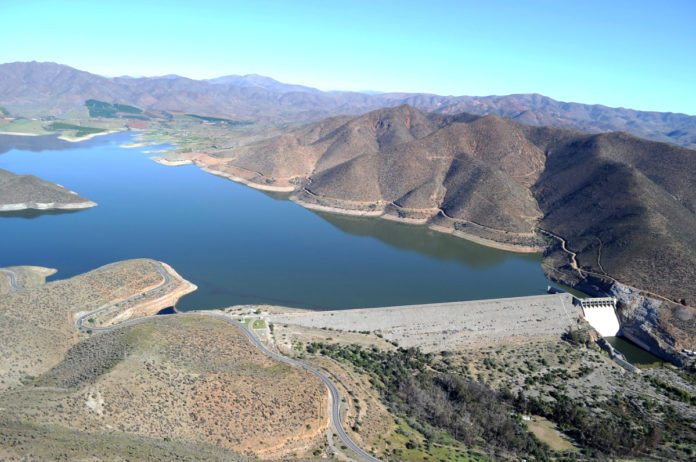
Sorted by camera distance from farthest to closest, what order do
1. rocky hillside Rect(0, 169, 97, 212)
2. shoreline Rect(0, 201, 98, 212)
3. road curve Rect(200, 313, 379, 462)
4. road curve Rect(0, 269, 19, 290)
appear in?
rocky hillside Rect(0, 169, 97, 212) < shoreline Rect(0, 201, 98, 212) < road curve Rect(0, 269, 19, 290) < road curve Rect(200, 313, 379, 462)

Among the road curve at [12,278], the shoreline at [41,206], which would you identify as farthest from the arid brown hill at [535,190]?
the road curve at [12,278]

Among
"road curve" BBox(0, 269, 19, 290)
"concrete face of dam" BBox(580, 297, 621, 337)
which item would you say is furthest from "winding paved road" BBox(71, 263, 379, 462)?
"concrete face of dam" BBox(580, 297, 621, 337)

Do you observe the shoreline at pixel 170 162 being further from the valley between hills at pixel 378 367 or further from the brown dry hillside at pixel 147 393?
the brown dry hillside at pixel 147 393

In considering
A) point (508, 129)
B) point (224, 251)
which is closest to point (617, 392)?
point (224, 251)

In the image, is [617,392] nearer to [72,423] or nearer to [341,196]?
[72,423]

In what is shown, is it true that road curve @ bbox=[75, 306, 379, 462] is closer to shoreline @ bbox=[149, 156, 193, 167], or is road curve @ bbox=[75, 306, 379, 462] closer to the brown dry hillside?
the brown dry hillside

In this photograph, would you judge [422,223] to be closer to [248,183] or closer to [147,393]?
[248,183]
